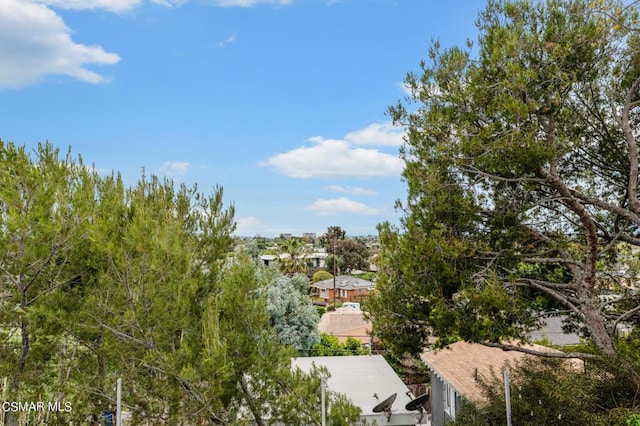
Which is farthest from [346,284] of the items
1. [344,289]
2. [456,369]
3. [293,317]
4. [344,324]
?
[456,369]

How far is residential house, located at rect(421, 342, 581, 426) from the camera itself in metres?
9.32

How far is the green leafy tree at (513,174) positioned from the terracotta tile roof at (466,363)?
116 inches

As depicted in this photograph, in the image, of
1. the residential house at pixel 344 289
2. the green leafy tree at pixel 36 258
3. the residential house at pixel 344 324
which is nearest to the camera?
the green leafy tree at pixel 36 258

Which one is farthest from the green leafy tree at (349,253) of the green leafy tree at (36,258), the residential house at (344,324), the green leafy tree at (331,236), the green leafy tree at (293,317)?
the green leafy tree at (36,258)

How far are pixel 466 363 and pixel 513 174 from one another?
6907 mm

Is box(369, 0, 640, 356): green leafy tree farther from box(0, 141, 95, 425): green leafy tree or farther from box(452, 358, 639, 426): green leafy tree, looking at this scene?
box(0, 141, 95, 425): green leafy tree

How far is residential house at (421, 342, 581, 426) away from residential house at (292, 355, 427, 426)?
3.51ft

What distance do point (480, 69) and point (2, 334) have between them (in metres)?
8.20

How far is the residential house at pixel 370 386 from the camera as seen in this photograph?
7488 mm

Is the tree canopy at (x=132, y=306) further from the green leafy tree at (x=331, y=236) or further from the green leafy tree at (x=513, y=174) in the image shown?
the green leafy tree at (x=331, y=236)

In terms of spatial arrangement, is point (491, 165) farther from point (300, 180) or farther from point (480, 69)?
point (300, 180)

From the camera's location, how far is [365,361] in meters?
11.7

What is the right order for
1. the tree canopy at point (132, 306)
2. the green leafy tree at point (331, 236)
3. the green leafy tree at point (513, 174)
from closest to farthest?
1. the tree canopy at point (132, 306)
2. the green leafy tree at point (513, 174)
3. the green leafy tree at point (331, 236)

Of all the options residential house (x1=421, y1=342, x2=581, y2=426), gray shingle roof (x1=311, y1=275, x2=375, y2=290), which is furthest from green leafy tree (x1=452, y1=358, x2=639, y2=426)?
gray shingle roof (x1=311, y1=275, x2=375, y2=290)
